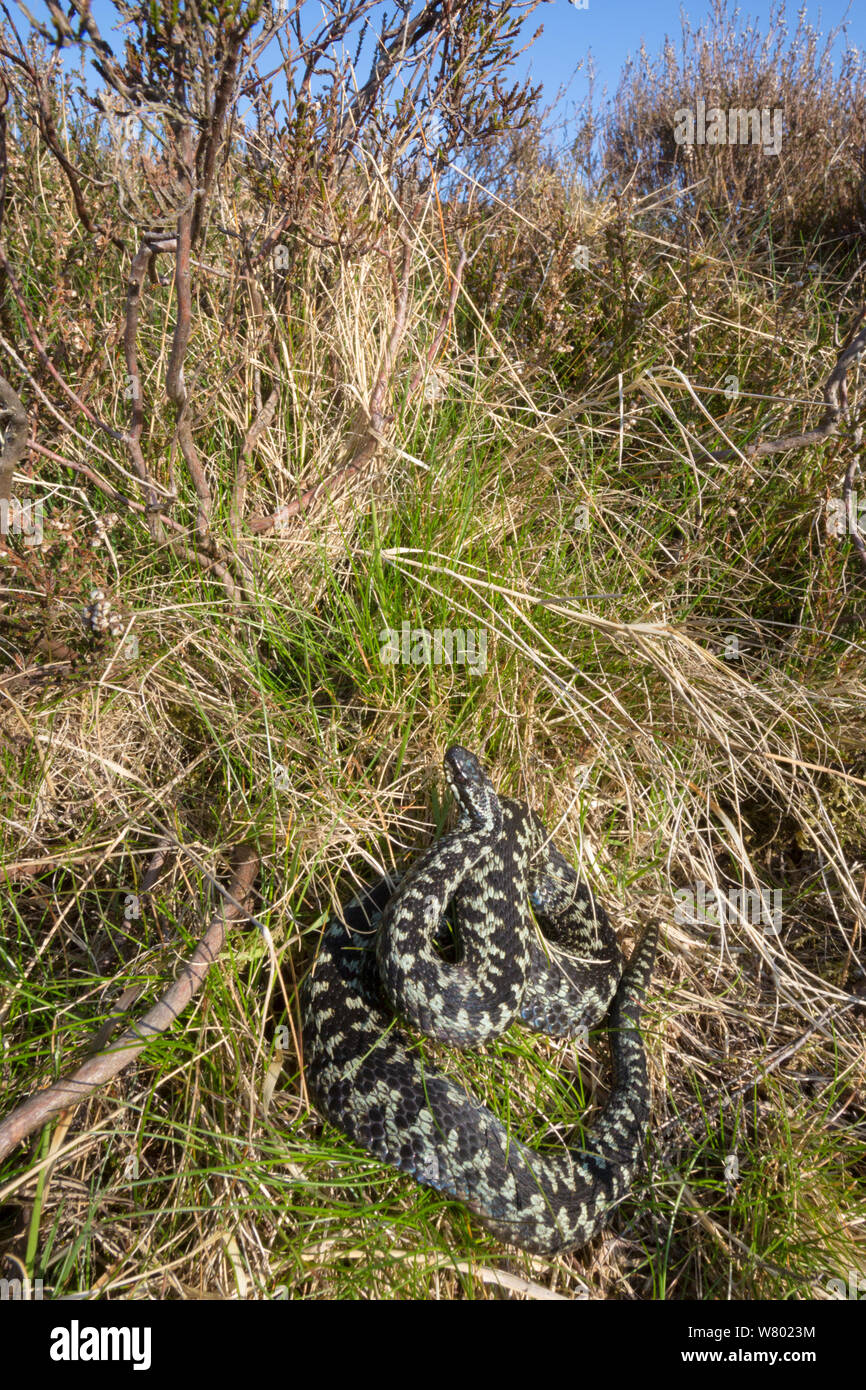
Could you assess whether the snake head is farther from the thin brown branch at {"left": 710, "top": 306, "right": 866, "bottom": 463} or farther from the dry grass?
the thin brown branch at {"left": 710, "top": 306, "right": 866, "bottom": 463}

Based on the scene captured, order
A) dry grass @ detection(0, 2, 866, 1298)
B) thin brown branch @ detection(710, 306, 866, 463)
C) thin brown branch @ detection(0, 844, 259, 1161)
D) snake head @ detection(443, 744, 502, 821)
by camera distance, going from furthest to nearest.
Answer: thin brown branch @ detection(710, 306, 866, 463) → snake head @ detection(443, 744, 502, 821) → dry grass @ detection(0, 2, 866, 1298) → thin brown branch @ detection(0, 844, 259, 1161)

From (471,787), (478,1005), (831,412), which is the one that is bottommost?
(478,1005)

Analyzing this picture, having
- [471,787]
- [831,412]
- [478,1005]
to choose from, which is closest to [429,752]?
[471,787]

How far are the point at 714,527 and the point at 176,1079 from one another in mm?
4418

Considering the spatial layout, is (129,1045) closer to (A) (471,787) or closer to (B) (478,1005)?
(B) (478,1005)

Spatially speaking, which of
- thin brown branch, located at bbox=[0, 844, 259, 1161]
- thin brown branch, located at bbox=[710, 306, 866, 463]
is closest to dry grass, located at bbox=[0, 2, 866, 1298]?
thin brown branch, located at bbox=[0, 844, 259, 1161]

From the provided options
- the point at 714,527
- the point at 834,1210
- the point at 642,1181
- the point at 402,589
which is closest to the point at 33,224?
the point at 402,589

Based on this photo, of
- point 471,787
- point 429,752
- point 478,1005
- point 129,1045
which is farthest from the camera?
point 429,752

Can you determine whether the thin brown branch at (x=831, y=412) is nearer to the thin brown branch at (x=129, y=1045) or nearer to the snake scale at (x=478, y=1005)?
the snake scale at (x=478, y=1005)

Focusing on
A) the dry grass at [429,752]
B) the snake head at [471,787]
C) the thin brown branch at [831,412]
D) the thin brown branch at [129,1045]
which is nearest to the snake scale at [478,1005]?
the snake head at [471,787]

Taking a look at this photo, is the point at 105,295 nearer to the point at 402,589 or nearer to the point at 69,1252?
the point at 402,589

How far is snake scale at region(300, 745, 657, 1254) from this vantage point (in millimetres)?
3133

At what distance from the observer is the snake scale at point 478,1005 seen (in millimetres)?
3133

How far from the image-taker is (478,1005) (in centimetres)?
346
